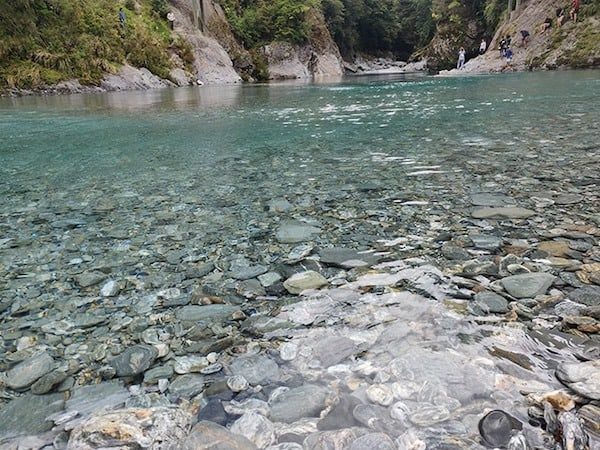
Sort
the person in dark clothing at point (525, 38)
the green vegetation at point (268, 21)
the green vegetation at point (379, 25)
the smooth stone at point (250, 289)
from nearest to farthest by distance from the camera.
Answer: the smooth stone at point (250, 289)
the person in dark clothing at point (525, 38)
the green vegetation at point (268, 21)
the green vegetation at point (379, 25)

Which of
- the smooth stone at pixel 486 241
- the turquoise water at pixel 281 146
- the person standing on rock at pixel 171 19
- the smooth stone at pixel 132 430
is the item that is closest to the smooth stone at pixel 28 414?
the smooth stone at pixel 132 430

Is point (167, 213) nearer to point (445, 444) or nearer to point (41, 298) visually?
point (41, 298)

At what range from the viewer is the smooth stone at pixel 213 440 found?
1323mm

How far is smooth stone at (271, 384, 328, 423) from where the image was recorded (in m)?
1.45

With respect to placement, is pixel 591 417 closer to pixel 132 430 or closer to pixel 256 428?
pixel 256 428

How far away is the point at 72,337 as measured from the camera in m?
1.96

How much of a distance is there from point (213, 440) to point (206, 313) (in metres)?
0.85

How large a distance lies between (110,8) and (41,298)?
29326 mm

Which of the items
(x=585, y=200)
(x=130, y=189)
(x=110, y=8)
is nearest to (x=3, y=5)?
(x=110, y=8)

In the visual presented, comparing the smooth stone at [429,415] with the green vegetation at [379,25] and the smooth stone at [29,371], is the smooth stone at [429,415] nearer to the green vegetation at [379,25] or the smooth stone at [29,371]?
the smooth stone at [29,371]

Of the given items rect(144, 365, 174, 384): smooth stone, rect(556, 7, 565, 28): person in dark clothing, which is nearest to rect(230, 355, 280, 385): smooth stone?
rect(144, 365, 174, 384): smooth stone

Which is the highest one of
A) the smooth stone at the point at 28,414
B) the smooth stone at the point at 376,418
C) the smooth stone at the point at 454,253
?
the smooth stone at the point at 454,253

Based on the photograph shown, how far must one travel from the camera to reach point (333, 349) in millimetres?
1801

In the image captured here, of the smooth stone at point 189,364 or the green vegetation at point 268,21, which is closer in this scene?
the smooth stone at point 189,364
